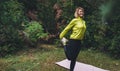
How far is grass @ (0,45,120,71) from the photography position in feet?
29.7

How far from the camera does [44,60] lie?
9.55 metres

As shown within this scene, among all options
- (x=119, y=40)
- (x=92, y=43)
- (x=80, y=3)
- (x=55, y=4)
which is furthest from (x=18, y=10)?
(x=119, y=40)

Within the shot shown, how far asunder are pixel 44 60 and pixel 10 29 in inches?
75.2

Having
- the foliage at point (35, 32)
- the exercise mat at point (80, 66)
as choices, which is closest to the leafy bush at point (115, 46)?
the exercise mat at point (80, 66)

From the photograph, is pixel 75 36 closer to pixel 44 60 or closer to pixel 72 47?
pixel 72 47

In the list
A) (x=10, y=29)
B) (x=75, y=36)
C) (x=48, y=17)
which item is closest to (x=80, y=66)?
(x=75, y=36)

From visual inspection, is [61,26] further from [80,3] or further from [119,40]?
[119,40]

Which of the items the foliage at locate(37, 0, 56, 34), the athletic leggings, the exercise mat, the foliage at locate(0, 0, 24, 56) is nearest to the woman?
the athletic leggings

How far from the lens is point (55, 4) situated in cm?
1197

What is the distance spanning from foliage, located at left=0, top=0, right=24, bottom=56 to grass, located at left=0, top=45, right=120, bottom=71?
1.07 ft

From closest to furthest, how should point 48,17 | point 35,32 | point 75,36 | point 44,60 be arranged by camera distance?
point 75,36
point 44,60
point 35,32
point 48,17

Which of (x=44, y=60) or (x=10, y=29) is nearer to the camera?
(x=44, y=60)

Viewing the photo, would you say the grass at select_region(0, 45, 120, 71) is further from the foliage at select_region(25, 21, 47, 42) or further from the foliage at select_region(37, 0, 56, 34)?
the foliage at select_region(37, 0, 56, 34)

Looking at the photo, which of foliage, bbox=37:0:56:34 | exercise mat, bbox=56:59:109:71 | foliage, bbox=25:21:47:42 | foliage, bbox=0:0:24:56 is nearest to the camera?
exercise mat, bbox=56:59:109:71
